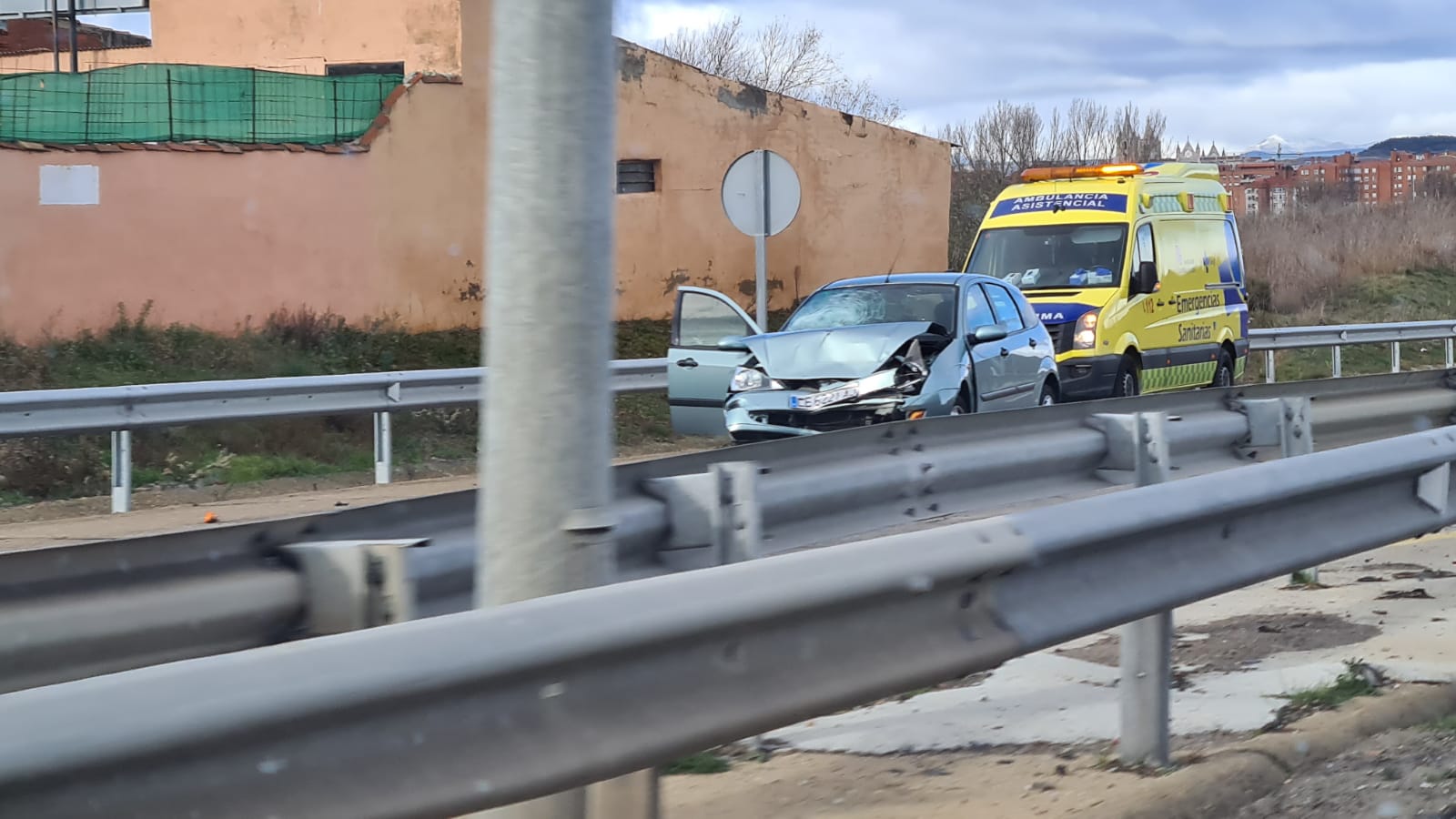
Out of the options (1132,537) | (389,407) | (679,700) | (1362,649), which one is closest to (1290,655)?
(1362,649)

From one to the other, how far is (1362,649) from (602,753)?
4836mm

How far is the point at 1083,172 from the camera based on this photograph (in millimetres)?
18156

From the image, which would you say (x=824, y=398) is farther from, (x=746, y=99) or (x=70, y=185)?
(x=746, y=99)

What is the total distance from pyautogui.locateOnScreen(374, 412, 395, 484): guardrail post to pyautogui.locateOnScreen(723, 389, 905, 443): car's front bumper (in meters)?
3.17

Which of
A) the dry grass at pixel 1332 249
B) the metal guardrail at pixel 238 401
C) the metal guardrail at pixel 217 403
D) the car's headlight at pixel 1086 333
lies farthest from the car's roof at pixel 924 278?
the dry grass at pixel 1332 249

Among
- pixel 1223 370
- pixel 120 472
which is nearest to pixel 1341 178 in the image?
pixel 1223 370

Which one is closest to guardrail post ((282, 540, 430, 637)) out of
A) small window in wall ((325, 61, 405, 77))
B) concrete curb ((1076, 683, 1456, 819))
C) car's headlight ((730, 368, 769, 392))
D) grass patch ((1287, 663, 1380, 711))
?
concrete curb ((1076, 683, 1456, 819))

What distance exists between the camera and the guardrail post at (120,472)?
11.3 metres

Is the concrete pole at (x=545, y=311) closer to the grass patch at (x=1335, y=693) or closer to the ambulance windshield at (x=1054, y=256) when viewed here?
the grass patch at (x=1335, y=693)

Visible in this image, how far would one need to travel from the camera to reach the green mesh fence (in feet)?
56.9

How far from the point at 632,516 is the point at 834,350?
265 inches

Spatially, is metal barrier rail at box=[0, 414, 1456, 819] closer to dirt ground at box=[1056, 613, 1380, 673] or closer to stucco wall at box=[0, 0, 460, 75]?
dirt ground at box=[1056, 613, 1380, 673]

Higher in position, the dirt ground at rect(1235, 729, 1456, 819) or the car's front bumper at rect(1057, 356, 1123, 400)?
the car's front bumper at rect(1057, 356, 1123, 400)

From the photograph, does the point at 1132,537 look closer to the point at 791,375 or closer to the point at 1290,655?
the point at 1290,655
